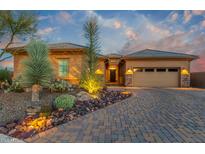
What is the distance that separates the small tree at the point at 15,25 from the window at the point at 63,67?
125 inches

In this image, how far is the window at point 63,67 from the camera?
12656 mm

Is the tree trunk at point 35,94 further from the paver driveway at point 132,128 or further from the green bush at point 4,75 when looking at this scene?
the green bush at point 4,75

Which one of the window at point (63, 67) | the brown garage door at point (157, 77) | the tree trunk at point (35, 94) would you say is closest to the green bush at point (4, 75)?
the window at point (63, 67)

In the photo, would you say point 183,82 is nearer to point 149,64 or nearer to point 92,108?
point 149,64

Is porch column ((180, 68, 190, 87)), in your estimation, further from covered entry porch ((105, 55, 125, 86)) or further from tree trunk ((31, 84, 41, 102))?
tree trunk ((31, 84, 41, 102))

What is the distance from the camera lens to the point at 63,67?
12680mm

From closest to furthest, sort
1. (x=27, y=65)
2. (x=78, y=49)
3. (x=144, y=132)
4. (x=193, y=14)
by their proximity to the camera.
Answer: (x=144, y=132)
(x=27, y=65)
(x=78, y=49)
(x=193, y=14)

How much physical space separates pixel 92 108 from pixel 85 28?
224 inches

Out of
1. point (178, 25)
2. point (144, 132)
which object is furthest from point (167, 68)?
point (144, 132)

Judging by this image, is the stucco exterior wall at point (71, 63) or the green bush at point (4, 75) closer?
the green bush at point (4, 75)

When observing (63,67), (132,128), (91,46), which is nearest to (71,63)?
(63,67)

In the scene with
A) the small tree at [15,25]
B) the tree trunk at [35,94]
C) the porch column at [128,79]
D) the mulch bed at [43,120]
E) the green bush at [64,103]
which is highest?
the small tree at [15,25]

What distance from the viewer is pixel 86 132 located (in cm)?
367

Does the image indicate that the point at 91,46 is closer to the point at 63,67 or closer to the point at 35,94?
the point at 63,67
